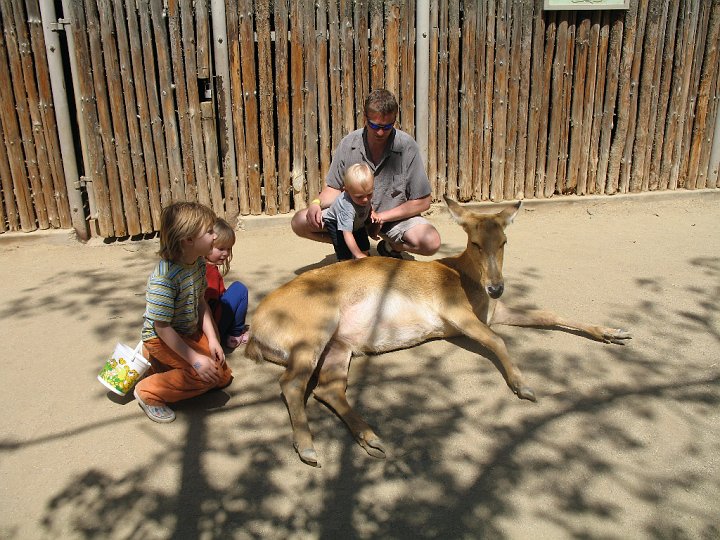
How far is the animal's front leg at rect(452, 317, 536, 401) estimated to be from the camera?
3.71 m

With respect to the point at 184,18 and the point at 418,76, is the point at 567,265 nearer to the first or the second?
the point at 418,76

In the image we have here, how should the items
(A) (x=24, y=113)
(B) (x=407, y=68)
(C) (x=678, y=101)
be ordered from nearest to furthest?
(A) (x=24, y=113)
(B) (x=407, y=68)
(C) (x=678, y=101)

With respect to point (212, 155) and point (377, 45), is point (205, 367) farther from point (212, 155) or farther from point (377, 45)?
point (377, 45)

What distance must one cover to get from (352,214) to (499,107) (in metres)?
3.32

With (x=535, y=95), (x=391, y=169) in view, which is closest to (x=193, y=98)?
(x=391, y=169)

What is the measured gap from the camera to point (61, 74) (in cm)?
641

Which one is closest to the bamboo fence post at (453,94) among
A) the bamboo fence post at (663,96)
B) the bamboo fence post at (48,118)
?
the bamboo fence post at (663,96)

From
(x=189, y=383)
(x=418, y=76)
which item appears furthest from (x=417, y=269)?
(x=418, y=76)

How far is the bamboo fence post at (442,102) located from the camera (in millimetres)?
7078

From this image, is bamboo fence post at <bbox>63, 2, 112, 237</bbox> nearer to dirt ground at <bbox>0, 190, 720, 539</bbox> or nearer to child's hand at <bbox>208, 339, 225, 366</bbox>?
dirt ground at <bbox>0, 190, 720, 539</bbox>

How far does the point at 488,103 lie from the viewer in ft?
24.2

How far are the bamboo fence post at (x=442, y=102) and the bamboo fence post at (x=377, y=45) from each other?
2.21 ft

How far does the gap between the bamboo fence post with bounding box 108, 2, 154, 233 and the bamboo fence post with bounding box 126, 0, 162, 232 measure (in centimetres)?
1

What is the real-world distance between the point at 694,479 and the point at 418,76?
17.5 feet
